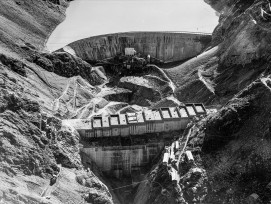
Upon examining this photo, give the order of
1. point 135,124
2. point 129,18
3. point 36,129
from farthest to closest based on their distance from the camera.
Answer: point 129,18 < point 135,124 < point 36,129

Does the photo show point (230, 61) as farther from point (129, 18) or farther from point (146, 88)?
point (129, 18)

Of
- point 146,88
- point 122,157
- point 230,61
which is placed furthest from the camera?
point 146,88

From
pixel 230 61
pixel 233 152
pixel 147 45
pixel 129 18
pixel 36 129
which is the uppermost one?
pixel 129 18

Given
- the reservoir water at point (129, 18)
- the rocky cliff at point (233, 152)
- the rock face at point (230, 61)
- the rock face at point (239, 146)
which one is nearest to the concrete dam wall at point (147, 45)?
the reservoir water at point (129, 18)

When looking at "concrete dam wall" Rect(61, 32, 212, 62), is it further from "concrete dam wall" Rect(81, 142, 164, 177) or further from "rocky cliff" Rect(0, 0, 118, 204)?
"concrete dam wall" Rect(81, 142, 164, 177)

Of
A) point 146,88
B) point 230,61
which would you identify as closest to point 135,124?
point 146,88

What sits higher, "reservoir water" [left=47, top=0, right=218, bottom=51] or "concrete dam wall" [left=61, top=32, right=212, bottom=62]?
"reservoir water" [left=47, top=0, right=218, bottom=51]

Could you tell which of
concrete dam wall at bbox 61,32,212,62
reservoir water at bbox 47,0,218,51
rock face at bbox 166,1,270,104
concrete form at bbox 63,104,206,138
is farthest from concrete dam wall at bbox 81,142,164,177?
reservoir water at bbox 47,0,218,51
